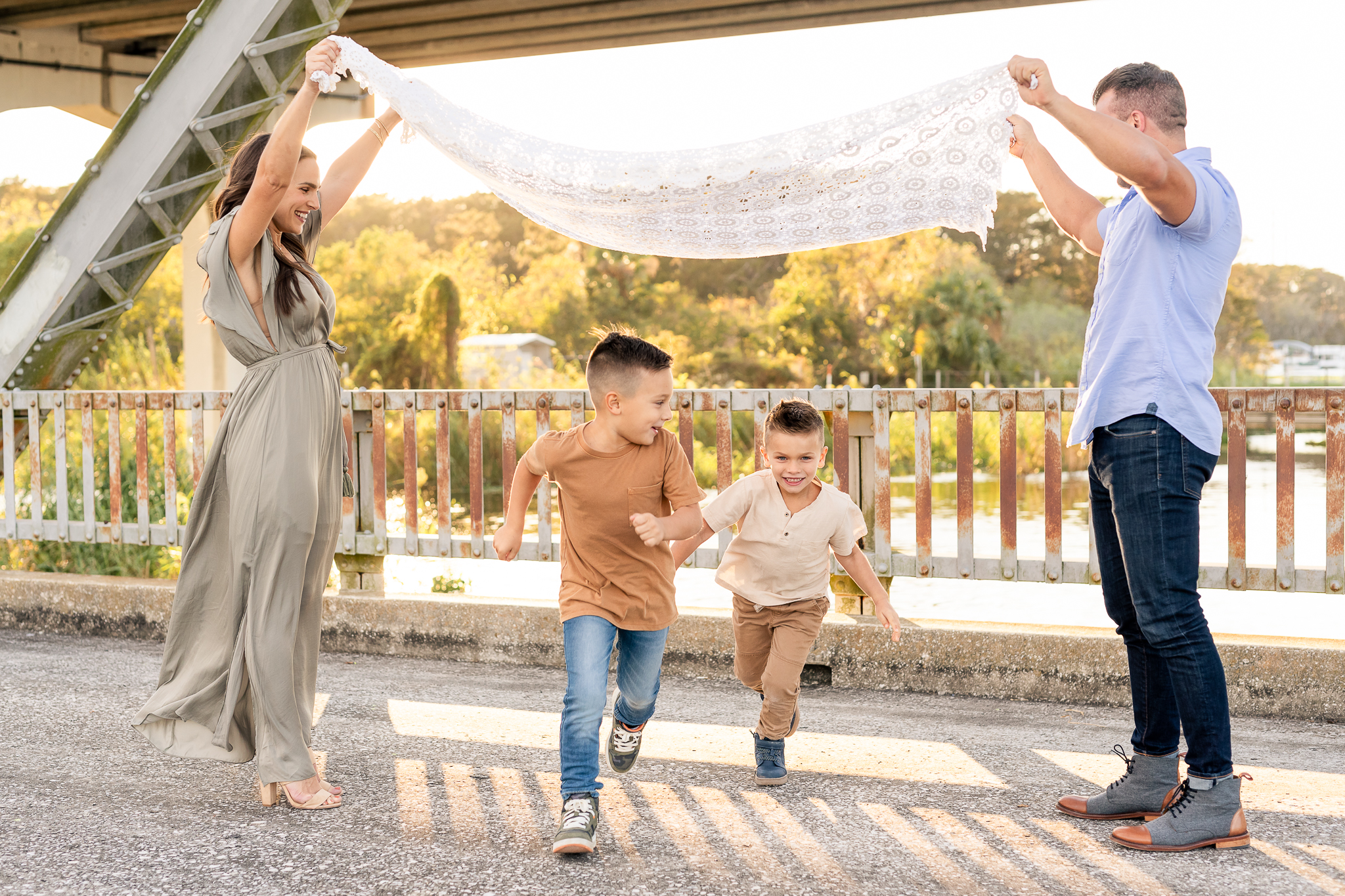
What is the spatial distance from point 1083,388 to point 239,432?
2549mm

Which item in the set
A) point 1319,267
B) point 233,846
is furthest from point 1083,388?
point 1319,267

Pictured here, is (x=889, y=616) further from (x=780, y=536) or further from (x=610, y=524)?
(x=610, y=524)

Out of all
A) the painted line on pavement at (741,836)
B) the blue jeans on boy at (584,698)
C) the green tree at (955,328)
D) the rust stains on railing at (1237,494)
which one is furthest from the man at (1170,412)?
the green tree at (955,328)

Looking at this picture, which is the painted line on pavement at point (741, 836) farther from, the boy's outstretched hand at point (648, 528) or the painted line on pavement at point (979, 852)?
the boy's outstretched hand at point (648, 528)

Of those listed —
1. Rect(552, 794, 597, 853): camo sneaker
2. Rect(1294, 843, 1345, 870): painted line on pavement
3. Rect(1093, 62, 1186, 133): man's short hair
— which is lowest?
Rect(1294, 843, 1345, 870): painted line on pavement

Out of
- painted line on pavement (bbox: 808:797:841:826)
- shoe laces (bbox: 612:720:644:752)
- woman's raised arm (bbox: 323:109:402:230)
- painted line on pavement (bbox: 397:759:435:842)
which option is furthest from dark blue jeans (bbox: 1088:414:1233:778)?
woman's raised arm (bbox: 323:109:402:230)

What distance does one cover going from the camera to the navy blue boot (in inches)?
142

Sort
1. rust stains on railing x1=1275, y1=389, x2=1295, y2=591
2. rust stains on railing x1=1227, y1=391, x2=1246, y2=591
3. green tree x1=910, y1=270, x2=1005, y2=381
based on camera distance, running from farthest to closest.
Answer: green tree x1=910, y1=270, x2=1005, y2=381 → rust stains on railing x1=1227, y1=391, x2=1246, y2=591 → rust stains on railing x1=1275, y1=389, x2=1295, y2=591

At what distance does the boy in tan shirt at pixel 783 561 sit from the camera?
3.55m

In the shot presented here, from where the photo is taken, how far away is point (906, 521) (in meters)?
17.0

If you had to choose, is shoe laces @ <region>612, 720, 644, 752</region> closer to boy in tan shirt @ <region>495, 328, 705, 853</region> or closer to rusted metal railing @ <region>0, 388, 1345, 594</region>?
boy in tan shirt @ <region>495, 328, 705, 853</region>

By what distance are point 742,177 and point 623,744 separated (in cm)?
194

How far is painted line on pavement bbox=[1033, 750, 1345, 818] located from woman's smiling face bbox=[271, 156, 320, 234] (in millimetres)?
3108

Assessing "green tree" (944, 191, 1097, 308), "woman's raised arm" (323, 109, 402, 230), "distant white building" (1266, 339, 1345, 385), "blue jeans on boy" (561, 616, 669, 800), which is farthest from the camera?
"green tree" (944, 191, 1097, 308)
